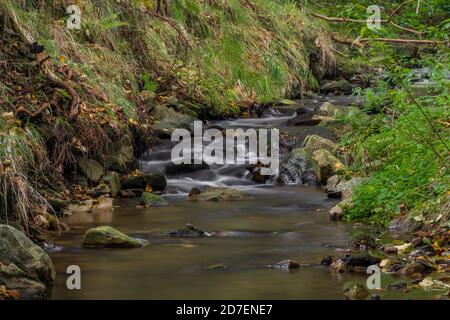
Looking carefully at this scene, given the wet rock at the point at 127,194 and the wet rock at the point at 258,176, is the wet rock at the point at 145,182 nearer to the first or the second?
the wet rock at the point at 127,194

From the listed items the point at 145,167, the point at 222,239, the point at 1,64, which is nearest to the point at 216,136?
the point at 145,167

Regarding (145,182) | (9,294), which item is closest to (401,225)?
(145,182)

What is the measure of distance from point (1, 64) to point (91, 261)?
12.0ft

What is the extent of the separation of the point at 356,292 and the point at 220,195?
4.51 meters

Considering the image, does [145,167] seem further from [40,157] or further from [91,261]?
[91,261]

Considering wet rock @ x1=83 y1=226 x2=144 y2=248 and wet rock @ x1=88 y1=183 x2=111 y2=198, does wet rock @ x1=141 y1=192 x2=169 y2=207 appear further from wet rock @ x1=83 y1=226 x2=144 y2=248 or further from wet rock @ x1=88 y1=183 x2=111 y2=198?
wet rock @ x1=83 y1=226 x2=144 y2=248

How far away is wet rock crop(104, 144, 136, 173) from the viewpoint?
1037cm

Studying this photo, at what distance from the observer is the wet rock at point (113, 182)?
9.85 m

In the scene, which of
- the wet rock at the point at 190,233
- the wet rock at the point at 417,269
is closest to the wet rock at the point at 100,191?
the wet rock at the point at 190,233

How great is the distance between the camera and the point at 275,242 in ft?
24.2

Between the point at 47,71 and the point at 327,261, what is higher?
the point at 47,71

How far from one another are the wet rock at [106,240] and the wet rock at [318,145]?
4.78m

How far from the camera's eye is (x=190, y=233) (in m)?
7.74

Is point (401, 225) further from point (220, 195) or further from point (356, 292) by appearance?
point (220, 195)
